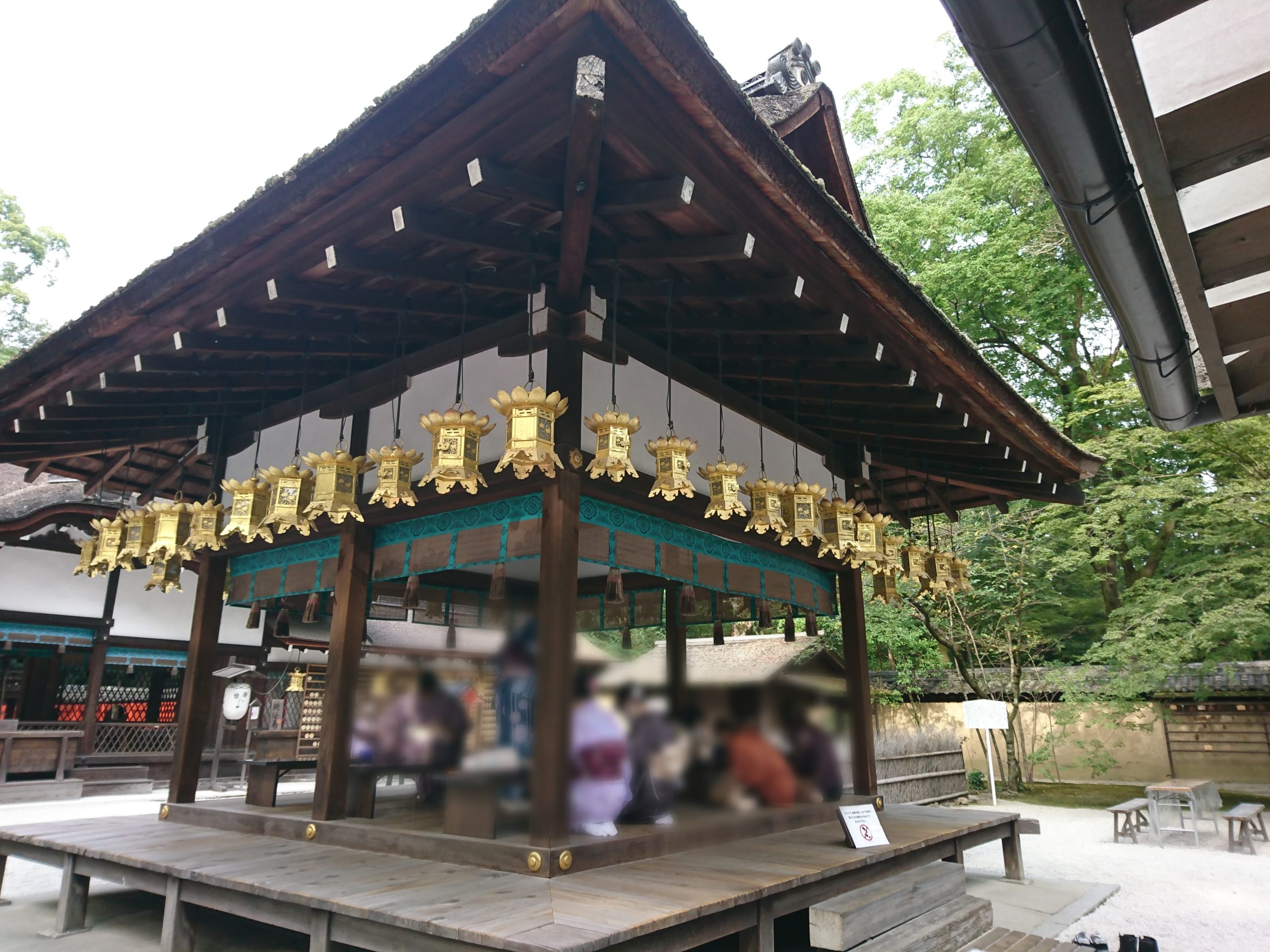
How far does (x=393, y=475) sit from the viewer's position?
5.05 m

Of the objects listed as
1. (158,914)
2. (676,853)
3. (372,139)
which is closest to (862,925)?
(676,853)

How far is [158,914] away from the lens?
19.5ft

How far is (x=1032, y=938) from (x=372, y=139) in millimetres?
6119

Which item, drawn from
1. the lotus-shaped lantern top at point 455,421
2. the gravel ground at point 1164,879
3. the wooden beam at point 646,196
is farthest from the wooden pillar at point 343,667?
the gravel ground at point 1164,879

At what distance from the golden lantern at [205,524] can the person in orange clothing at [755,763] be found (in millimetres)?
4387

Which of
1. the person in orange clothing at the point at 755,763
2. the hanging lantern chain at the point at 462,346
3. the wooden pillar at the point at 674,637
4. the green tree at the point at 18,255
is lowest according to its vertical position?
the person in orange clothing at the point at 755,763

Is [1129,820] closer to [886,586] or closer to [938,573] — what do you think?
[938,573]

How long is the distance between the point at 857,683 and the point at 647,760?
9.92 ft

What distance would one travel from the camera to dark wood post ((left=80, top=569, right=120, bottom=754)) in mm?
13695

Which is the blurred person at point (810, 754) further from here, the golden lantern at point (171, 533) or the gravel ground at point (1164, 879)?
the golden lantern at point (171, 533)

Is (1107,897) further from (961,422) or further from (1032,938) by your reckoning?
(961,422)

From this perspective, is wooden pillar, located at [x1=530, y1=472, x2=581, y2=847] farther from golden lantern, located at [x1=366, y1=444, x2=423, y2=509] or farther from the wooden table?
the wooden table

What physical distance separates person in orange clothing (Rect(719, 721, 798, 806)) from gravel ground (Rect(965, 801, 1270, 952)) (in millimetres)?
2312

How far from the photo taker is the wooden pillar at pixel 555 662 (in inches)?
171
